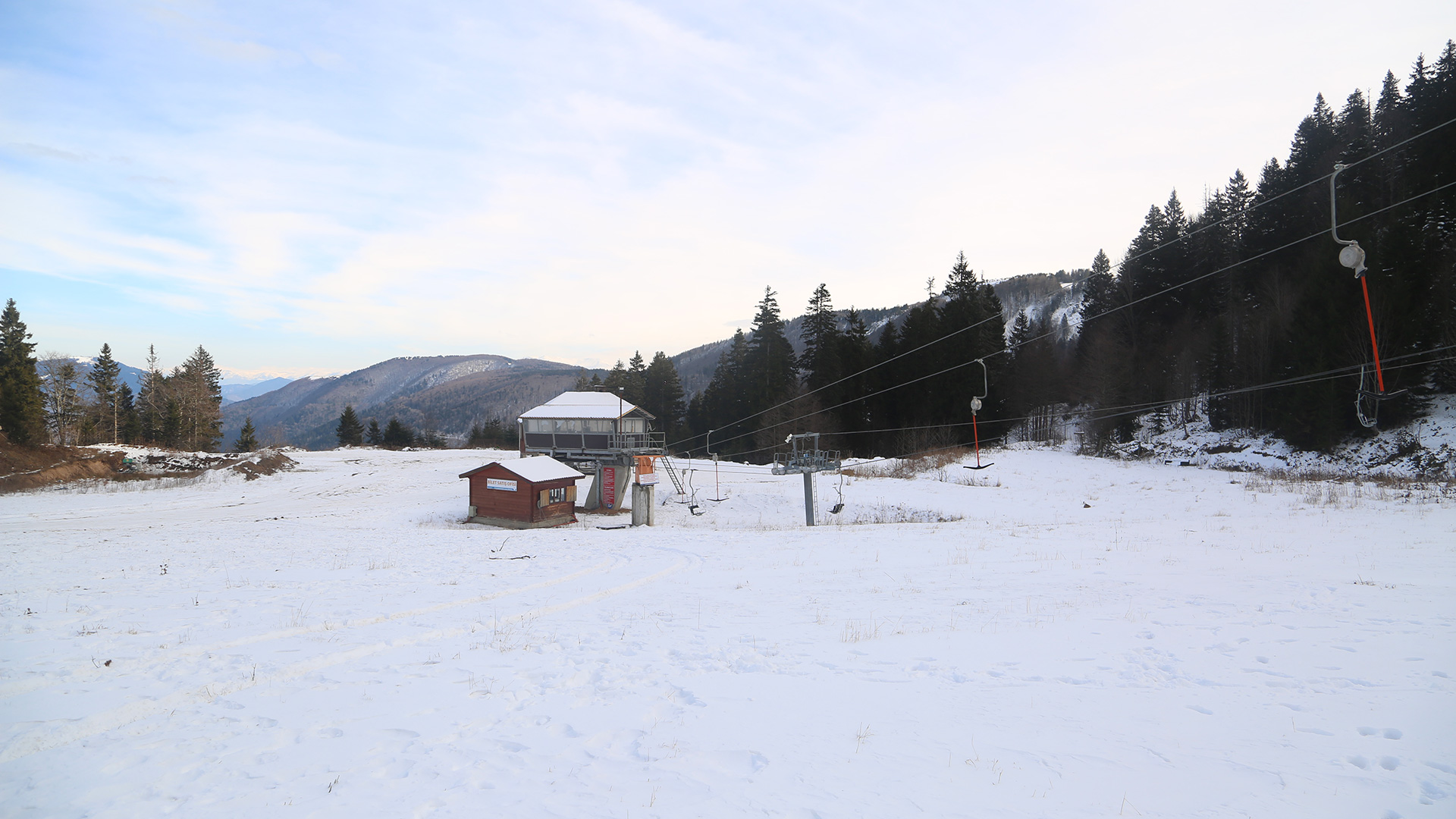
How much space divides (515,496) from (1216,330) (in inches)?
2038

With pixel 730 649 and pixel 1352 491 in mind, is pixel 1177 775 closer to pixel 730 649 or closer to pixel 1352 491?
pixel 730 649

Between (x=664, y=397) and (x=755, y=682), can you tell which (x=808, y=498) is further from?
(x=664, y=397)

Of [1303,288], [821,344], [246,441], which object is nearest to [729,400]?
[821,344]

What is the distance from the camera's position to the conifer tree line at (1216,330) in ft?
110

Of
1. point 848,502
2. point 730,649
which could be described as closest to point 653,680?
point 730,649

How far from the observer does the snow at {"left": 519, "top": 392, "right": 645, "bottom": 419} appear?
44.6m

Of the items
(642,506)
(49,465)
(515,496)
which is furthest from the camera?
(49,465)

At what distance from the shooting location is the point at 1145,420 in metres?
51.1

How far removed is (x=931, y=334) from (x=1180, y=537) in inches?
1803

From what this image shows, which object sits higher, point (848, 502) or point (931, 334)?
point (931, 334)

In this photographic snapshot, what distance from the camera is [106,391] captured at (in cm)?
7150

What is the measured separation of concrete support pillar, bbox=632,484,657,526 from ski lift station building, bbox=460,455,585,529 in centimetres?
405

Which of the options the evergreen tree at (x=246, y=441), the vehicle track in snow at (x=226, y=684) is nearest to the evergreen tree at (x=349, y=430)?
the evergreen tree at (x=246, y=441)

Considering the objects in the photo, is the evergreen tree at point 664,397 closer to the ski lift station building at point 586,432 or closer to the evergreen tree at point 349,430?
the ski lift station building at point 586,432
